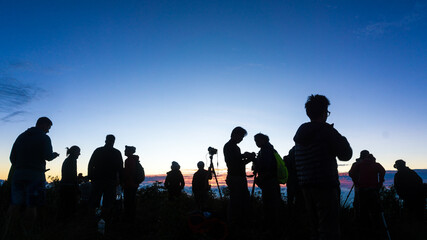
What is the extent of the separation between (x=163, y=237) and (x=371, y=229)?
4945 mm

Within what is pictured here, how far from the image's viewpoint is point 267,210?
5.55 meters

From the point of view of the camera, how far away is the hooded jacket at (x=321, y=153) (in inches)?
115

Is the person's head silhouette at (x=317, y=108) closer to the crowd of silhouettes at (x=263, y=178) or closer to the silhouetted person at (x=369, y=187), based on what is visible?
the crowd of silhouettes at (x=263, y=178)

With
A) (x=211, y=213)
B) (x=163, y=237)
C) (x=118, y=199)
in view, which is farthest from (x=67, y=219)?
(x=211, y=213)

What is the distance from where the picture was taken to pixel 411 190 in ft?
27.7

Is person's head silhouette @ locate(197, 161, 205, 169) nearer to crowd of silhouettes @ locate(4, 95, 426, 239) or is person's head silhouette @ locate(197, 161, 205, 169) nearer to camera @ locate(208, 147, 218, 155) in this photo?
crowd of silhouettes @ locate(4, 95, 426, 239)

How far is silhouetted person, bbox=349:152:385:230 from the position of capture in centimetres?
686

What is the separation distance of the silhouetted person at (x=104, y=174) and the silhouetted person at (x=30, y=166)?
1.32 meters

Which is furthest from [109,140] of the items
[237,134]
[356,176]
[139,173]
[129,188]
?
[356,176]

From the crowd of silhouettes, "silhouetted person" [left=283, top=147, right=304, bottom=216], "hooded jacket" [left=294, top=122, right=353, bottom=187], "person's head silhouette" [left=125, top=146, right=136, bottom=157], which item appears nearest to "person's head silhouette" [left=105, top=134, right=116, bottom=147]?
the crowd of silhouettes

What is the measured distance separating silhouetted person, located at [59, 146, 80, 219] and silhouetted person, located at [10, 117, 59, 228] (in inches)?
125

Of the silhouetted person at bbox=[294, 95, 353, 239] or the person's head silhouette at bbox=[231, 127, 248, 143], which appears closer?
the silhouetted person at bbox=[294, 95, 353, 239]

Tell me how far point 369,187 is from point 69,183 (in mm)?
8432

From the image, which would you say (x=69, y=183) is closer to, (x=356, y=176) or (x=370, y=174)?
(x=356, y=176)
